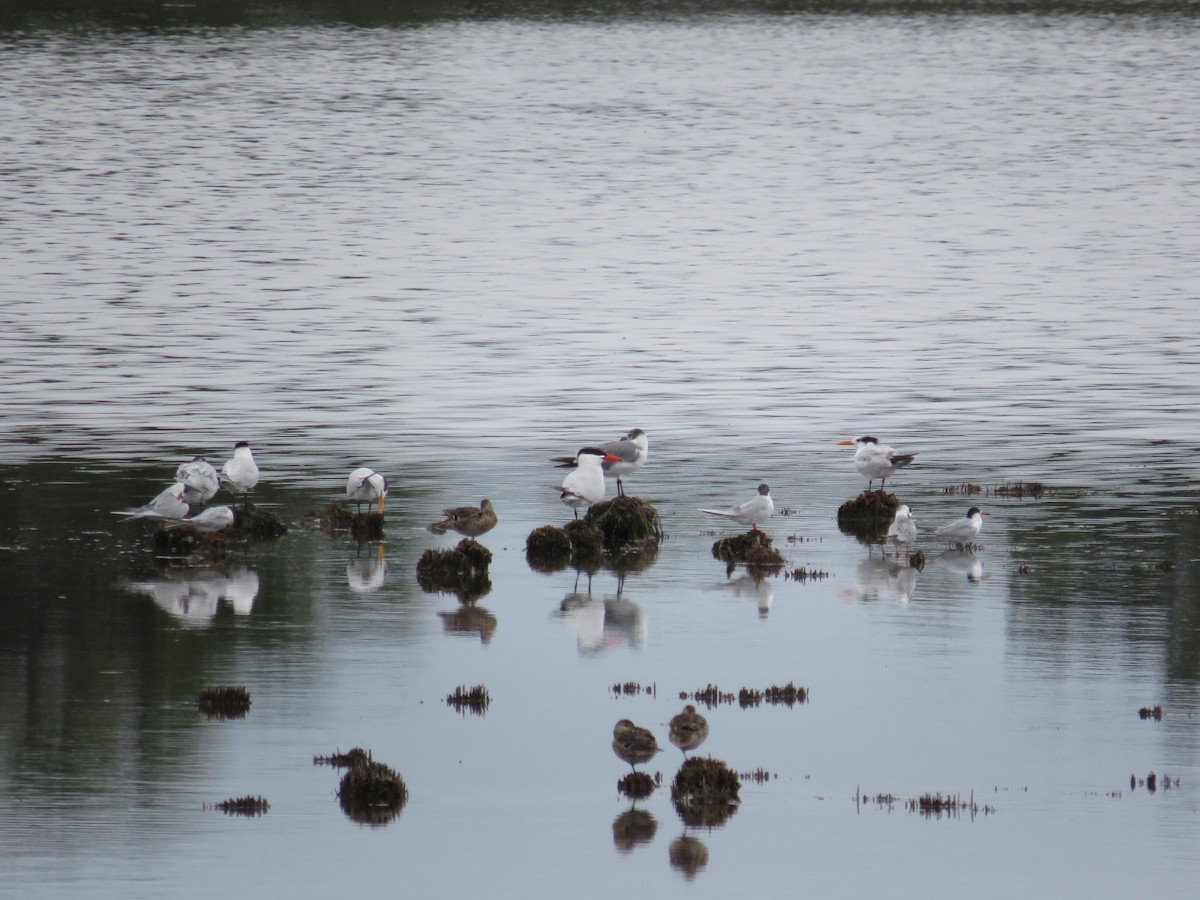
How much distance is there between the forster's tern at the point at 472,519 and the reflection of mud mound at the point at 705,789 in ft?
31.0

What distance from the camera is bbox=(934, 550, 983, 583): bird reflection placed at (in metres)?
21.3

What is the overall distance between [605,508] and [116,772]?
10064 millimetres

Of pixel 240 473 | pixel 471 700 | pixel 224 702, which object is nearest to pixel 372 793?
pixel 224 702

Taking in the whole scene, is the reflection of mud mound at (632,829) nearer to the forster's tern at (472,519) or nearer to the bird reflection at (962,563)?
the bird reflection at (962,563)

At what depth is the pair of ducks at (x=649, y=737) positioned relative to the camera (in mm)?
13852

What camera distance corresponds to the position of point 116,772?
13836 millimetres

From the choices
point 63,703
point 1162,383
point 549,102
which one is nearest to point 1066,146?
point 549,102

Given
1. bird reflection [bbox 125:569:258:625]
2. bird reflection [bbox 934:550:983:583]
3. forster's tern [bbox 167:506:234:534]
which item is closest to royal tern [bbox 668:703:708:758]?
bird reflection [bbox 125:569:258:625]

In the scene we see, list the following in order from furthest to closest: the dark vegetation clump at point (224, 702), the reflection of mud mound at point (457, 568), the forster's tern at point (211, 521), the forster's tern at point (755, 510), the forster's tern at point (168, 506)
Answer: the forster's tern at point (755, 510)
the forster's tern at point (168, 506)
the forster's tern at point (211, 521)
the reflection of mud mound at point (457, 568)
the dark vegetation clump at point (224, 702)

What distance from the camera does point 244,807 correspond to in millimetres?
13211

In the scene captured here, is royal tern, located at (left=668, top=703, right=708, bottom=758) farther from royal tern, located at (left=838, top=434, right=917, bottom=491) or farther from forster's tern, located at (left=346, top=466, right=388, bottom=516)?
royal tern, located at (left=838, top=434, right=917, bottom=491)

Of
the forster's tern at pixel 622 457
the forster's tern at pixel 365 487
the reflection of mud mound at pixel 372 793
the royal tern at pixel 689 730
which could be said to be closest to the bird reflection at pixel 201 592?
the forster's tern at pixel 365 487

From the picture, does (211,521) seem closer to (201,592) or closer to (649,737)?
(201,592)

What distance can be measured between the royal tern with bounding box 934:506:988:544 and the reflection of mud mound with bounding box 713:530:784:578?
197 cm
